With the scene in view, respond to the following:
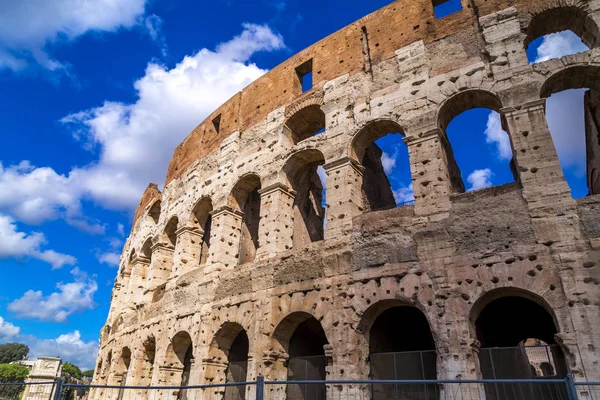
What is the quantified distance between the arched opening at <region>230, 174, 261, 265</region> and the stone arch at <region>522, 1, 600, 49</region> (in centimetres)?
718

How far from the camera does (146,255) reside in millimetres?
16734

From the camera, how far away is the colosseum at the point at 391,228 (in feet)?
22.0

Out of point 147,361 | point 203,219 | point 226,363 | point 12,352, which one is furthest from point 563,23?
point 12,352

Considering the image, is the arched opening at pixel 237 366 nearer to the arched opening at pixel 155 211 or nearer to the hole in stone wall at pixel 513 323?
the hole in stone wall at pixel 513 323

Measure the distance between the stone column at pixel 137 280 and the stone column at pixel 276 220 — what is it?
24.5ft

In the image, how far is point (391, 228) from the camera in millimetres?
8062

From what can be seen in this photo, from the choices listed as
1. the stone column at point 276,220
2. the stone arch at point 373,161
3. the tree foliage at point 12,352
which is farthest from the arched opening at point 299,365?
the tree foliage at point 12,352

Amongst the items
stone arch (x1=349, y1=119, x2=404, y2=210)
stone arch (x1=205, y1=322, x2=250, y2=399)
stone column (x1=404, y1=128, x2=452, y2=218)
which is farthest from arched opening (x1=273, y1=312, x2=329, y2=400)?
stone arch (x1=349, y1=119, x2=404, y2=210)

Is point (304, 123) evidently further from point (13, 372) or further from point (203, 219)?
point (13, 372)

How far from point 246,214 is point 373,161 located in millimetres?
4118

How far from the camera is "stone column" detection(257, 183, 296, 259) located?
999 centimetres

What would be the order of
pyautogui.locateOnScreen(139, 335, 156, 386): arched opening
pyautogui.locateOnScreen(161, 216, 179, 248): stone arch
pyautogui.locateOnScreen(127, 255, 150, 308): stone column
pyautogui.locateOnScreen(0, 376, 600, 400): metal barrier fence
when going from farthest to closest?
pyautogui.locateOnScreen(127, 255, 150, 308): stone column
pyautogui.locateOnScreen(161, 216, 179, 248): stone arch
pyautogui.locateOnScreen(139, 335, 156, 386): arched opening
pyautogui.locateOnScreen(0, 376, 600, 400): metal barrier fence

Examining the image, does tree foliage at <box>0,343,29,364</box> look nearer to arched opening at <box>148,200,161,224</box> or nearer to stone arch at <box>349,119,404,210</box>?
arched opening at <box>148,200,161,224</box>

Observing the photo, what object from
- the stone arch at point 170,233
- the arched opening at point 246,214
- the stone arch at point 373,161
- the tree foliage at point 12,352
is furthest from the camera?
the tree foliage at point 12,352
